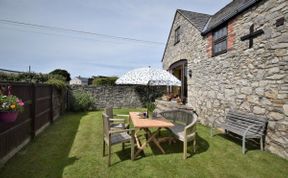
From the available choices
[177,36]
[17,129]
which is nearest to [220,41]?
[177,36]

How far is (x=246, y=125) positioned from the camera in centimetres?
477

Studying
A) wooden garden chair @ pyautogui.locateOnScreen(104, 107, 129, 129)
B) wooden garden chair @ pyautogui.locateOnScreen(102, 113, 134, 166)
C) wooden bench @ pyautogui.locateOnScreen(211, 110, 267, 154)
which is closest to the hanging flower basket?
wooden garden chair @ pyautogui.locateOnScreen(102, 113, 134, 166)

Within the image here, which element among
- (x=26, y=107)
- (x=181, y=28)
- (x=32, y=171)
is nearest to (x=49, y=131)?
(x=26, y=107)

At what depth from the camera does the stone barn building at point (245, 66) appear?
13.2 ft

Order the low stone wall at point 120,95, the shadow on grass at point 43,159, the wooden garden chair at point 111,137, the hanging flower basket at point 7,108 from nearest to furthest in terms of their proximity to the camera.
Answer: the hanging flower basket at point 7,108 → the shadow on grass at point 43,159 → the wooden garden chair at point 111,137 → the low stone wall at point 120,95

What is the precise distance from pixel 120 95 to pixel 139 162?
943 centimetres

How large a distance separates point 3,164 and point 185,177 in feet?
12.2

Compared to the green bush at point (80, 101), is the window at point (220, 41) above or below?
above

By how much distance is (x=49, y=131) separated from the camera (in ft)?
19.5

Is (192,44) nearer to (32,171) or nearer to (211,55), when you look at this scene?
(211,55)

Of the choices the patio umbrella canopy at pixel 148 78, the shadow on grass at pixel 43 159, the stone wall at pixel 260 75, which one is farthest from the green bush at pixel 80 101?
the stone wall at pixel 260 75

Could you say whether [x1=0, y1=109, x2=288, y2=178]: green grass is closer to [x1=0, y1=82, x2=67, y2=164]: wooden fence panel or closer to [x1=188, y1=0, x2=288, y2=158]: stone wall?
[x1=0, y1=82, x2=67, y2=164]: wooden fence panel

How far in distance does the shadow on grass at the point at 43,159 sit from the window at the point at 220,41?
6503 mm

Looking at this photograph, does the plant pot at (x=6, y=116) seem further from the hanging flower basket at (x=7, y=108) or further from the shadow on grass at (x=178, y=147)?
the shadow on grass at (x=178, y=147)
